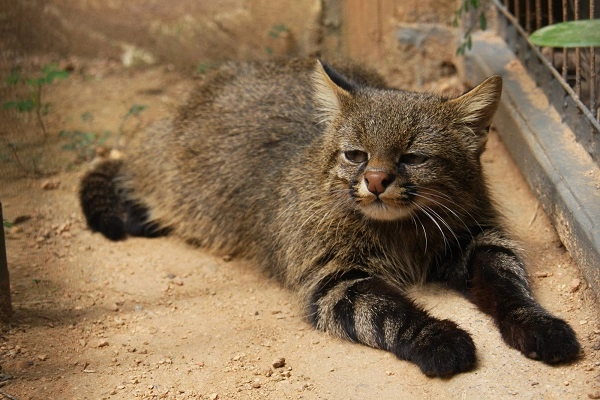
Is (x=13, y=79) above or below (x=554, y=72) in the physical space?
above

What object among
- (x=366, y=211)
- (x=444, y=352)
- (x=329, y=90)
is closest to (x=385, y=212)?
(x=366, y=211)

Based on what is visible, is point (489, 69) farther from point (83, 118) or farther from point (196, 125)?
point (83, 118)

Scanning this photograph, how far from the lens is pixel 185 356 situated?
190 inches

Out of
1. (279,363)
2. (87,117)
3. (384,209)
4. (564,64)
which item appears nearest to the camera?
(279,363)

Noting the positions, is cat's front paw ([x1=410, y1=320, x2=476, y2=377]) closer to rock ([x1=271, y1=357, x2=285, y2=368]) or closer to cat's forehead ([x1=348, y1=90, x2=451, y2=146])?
rock ([x1=271, y1=357, x2=285, y2=368])

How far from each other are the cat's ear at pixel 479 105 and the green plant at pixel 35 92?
4.12 m

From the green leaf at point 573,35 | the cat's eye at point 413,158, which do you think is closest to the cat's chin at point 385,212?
the cat's eye at point 413,158

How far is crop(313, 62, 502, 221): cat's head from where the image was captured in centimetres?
484

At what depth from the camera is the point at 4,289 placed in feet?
15.9

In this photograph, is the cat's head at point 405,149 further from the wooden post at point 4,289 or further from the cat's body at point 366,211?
the wooden post at point 4,289

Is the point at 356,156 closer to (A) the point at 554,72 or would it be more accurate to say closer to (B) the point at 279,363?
(B) the point at 279,363

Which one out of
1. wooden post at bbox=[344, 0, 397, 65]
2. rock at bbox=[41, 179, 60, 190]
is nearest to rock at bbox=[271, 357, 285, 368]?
rock at bbox=[41, 179, 60, 190]

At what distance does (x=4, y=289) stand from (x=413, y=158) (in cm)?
259

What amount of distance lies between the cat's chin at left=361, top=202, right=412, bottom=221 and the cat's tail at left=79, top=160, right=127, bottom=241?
263 cm
